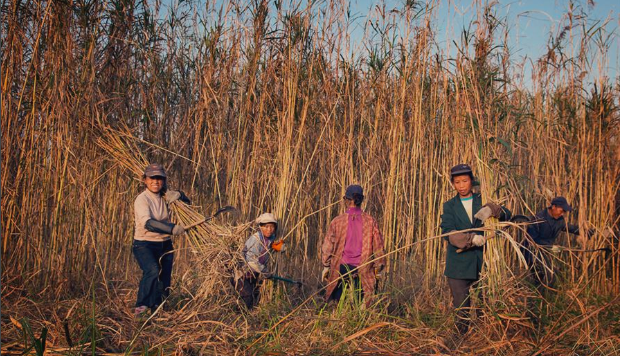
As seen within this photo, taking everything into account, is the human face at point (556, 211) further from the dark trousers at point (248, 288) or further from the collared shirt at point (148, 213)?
the collared shirt at point (148, 213)

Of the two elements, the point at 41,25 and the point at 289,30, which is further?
the point at 289,30

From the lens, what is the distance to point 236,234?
165 inches

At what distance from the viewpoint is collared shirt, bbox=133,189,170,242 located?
4.45 m

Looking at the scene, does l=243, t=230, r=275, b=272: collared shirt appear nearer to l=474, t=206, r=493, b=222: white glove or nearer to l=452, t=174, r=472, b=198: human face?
l=452, t=174, r=472, b=198: human face

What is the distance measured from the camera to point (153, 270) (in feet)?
14.4

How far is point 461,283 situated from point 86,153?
3.28 metres

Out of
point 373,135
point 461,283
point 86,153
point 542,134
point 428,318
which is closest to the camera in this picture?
point 461,283

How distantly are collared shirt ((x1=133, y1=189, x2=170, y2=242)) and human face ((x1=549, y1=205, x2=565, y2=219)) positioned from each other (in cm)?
359

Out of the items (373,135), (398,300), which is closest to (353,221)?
(398,300)

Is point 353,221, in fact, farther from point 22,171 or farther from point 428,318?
point 22,171

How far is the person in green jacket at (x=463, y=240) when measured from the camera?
395cm

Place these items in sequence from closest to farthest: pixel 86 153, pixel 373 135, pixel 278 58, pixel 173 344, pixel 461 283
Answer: pixel 173 344 < pixel 461 283 < pixel 86 153 < pixel 278 58 < pixel 373 135

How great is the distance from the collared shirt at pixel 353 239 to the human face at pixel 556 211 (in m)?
2.12

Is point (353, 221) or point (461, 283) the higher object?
point (353, 221)
